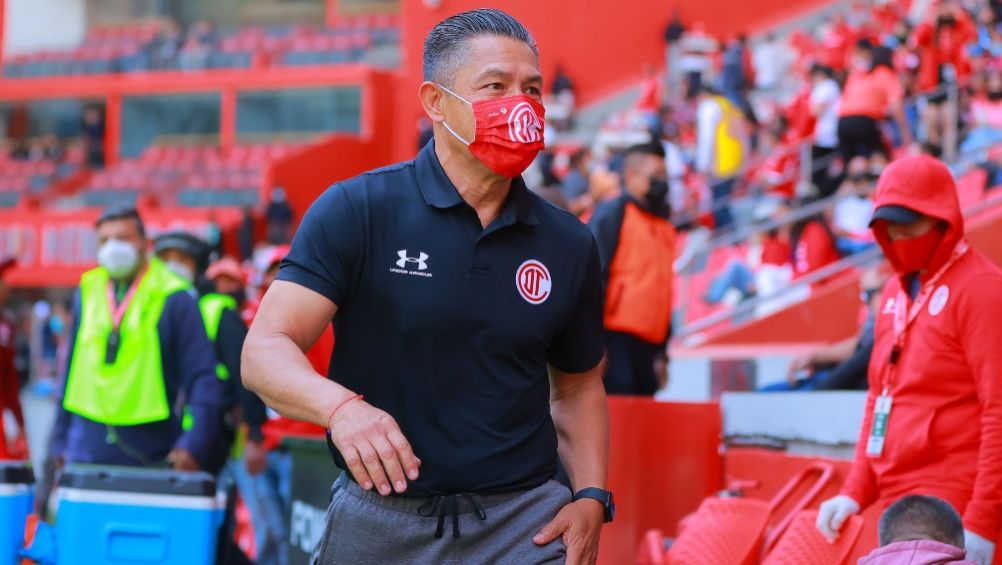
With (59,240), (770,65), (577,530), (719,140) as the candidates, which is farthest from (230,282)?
(59,240)

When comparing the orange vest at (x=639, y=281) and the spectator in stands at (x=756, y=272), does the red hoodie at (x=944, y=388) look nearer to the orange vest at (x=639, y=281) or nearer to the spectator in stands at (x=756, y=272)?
the orange vest at (x=639, y=281)

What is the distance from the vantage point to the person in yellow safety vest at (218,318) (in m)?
8.22

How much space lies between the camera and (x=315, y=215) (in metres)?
3.32

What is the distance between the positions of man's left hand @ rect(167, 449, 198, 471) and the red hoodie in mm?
3037

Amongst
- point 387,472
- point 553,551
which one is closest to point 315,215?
point 387,472

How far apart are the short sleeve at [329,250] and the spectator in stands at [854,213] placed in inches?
349

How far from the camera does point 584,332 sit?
3639 mm

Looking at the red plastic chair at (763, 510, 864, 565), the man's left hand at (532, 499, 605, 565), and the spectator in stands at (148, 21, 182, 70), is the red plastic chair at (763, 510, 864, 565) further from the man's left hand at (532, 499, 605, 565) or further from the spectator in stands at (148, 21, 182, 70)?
the spectator in stands at (148, 21, 182, 70)

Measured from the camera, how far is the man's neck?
351cm

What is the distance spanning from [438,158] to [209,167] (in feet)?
93.2

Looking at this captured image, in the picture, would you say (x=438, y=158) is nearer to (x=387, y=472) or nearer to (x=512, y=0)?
(x=387, y=472)

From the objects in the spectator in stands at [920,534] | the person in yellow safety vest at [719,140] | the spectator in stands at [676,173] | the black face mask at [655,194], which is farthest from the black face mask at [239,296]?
the person in yellow safety vest at [719,140]

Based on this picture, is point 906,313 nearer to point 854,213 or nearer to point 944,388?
point 944,388

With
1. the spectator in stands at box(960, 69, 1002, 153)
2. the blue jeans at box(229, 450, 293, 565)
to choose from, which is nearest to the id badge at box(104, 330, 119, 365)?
the blue jeans at box(229, 450, 293, 565)
